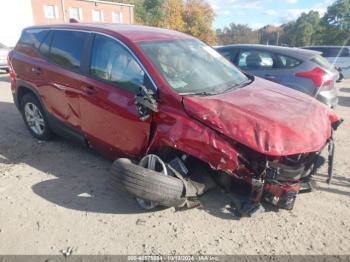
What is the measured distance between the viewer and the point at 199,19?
212ft

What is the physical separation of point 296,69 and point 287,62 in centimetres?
26

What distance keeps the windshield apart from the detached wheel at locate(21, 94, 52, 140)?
2348mm

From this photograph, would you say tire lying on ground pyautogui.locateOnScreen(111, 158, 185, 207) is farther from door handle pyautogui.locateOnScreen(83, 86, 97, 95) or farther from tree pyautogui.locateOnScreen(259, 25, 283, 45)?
tree pyautogui.locateOnScreen(259, 25, 283, 45)

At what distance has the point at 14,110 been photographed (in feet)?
25.3

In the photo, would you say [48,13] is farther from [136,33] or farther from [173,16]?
[136,33]

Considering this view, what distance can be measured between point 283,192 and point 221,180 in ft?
2.12

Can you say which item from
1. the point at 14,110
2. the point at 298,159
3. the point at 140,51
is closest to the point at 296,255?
the point at 298,159

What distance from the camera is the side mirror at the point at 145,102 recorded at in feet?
11.3

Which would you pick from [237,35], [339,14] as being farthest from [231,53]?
[237,35]

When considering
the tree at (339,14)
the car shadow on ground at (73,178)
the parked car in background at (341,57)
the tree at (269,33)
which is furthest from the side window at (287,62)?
the tree at (269,33)

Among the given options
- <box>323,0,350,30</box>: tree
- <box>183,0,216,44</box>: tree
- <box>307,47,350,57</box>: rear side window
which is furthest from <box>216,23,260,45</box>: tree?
<box>307,47,350,57</box>: rear side window

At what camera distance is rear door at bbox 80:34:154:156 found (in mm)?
3779

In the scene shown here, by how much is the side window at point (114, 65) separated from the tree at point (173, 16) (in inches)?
2292

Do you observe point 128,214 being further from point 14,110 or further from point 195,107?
point 14,110
